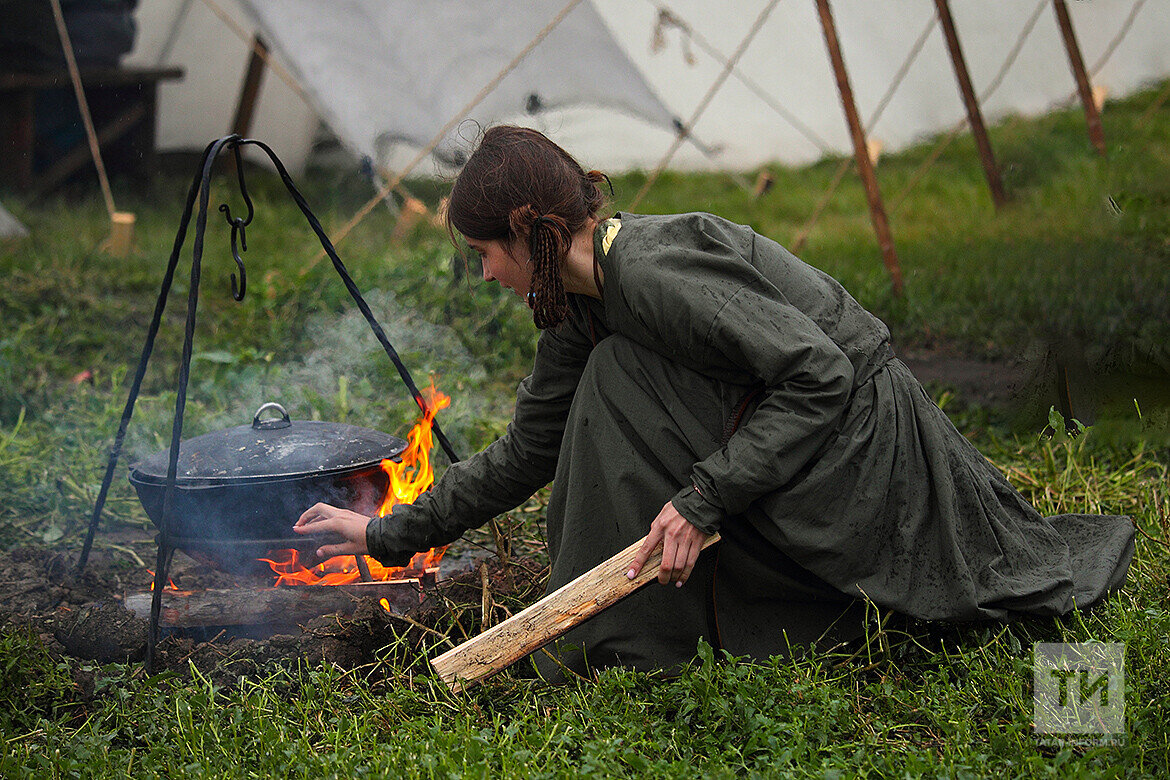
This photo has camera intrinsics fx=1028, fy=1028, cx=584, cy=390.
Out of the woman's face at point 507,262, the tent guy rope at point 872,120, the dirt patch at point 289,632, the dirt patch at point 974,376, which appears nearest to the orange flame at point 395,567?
the dirt patch at point 289,632

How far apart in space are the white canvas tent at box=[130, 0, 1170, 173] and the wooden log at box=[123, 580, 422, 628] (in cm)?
458

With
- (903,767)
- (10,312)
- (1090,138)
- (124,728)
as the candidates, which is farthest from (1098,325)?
(10,312)

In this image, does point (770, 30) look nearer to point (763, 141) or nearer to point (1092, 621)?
point (763, 141)

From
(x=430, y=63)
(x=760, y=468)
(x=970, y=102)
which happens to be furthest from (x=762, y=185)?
(x=760, y=468)

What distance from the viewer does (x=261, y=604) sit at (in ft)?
8.34

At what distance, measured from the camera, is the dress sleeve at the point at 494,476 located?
244 cm

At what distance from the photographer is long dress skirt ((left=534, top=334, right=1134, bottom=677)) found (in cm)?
210

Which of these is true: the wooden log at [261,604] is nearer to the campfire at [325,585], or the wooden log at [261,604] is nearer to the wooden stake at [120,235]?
the campfire at [325,585]

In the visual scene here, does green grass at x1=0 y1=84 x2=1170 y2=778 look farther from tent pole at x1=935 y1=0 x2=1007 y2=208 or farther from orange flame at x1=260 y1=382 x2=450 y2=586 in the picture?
orange flame at x1=260 y1=382 x2=450 y2=586

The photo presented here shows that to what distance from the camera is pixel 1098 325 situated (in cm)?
427

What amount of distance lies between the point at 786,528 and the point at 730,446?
0.22m

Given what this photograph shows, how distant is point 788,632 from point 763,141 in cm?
630

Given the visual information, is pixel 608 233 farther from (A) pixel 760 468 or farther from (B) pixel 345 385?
(B) pixel 345 385

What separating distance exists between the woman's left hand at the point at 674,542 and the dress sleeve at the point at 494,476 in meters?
0.50
